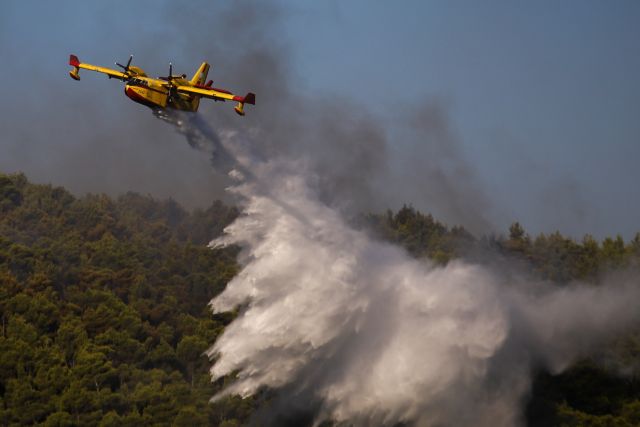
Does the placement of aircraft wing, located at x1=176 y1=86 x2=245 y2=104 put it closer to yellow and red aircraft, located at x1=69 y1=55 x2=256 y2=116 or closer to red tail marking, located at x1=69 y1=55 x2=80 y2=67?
yellow and red aircraft, located at x1=69 y1=55 x2=256 y2=116

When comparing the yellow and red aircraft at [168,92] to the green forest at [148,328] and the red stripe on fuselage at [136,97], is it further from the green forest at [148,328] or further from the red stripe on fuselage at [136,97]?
the green forest at [148,328]

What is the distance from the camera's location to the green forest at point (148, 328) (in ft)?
192

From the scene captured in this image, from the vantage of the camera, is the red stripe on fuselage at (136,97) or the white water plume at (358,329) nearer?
the white water plume at (358,329)

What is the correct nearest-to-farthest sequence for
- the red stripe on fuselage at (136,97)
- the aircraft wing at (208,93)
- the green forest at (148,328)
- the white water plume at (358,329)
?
the white water plume at (358,329)
the red stripe on fuselage at (136,97)
the aircraft wing at (208,93)
the green forest at (148,328)

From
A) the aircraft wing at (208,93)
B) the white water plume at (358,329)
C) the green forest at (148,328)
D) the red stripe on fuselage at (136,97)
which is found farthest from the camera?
the green forest at (148,328)

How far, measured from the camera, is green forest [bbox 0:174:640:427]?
5856cm

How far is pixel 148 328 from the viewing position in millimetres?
80812

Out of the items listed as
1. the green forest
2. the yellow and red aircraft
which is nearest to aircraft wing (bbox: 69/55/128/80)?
the yellow and red aircraft

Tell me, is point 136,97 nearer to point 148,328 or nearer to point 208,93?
point 208,93

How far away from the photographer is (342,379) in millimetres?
42531

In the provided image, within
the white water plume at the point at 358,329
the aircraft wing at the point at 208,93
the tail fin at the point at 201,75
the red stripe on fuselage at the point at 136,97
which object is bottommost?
the white water plume at the point at 358,329

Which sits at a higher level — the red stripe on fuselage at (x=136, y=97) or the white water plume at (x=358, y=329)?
the red stripe on fuselage at (x=136, y=97)

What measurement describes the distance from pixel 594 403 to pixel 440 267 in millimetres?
19963

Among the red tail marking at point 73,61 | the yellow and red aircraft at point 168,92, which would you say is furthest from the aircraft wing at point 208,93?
the red tail marking at point 73,61
